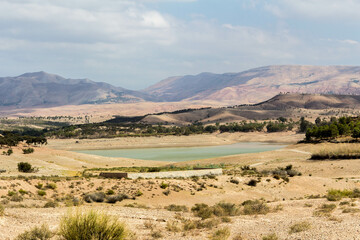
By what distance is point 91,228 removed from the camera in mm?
14359

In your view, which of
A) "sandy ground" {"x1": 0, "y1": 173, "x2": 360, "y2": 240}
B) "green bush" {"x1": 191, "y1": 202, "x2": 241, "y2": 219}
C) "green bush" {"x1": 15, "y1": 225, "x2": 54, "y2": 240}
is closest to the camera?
"green bush" {"x1": 15, "y1": 225, "x2": 54, "y2": 240}

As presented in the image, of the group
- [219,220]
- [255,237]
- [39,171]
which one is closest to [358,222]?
[255,237]

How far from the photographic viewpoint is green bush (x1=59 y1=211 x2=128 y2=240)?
14297 millimetres

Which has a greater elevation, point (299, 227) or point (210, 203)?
point (299, 227)

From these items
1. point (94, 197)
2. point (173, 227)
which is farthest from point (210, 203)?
point (173, 227)

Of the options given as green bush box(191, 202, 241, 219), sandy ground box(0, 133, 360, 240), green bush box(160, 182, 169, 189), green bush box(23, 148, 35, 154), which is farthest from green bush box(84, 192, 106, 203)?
green bush box(23, 148, 35, 154)

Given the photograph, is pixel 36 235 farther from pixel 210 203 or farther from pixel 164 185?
pixel 164 185

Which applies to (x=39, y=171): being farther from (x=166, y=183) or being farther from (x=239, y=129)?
(x=239, y=129)

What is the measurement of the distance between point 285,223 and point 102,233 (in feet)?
27.8

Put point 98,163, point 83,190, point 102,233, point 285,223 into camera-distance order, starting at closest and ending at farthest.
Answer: point 102,233 → point 285,223 → point 83,190 → point 98,163

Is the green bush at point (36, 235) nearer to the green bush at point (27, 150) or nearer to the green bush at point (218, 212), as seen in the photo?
the green bush at point (218, 212)

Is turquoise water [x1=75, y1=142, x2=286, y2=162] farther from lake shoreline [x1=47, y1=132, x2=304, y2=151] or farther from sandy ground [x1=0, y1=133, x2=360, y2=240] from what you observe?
sandy ground [x1=0, y1=133, x2=360, y2=240]

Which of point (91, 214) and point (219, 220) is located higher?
point (91, 214)

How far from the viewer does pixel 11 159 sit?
59062 millimetres
